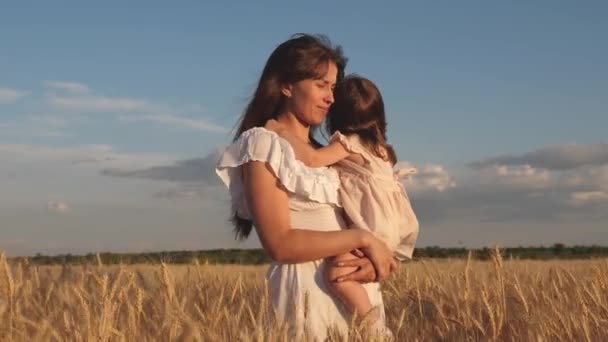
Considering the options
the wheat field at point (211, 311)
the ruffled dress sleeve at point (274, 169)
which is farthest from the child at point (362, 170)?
the wheat field at point (211, 311)

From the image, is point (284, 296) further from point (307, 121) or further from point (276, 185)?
point (307, 121)

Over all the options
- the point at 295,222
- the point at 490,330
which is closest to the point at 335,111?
the point at 295,222

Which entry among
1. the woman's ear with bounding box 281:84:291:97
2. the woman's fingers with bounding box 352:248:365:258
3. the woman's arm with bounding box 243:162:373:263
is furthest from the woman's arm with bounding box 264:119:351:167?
the woman's fingers with bounding box 352:248:365:258

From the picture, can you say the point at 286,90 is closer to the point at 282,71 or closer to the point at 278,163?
the point at 282,71

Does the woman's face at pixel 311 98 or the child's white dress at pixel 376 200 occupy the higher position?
the woman's face at pixel 311 98

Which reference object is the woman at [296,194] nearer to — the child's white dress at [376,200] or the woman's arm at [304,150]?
the woman's arm at [304,150]

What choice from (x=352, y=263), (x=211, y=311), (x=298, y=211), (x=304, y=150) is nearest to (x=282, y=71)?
(x=304, y=150)

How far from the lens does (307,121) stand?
3236mm

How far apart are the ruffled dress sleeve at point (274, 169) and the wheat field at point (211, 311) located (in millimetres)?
378

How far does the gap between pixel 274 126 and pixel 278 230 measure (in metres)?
0.47

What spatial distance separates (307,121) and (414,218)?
0.82 m

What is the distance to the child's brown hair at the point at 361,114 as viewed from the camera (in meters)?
3.79

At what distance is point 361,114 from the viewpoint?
3.80 meters

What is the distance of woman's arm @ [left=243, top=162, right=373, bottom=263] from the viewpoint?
9.67ft
